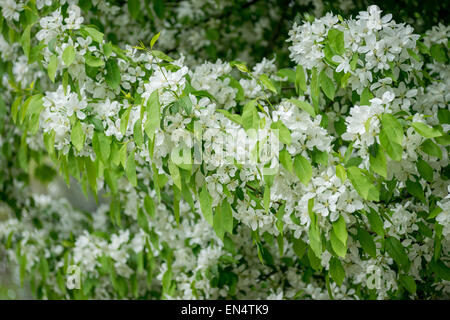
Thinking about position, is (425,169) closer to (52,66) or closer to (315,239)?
(315,239)

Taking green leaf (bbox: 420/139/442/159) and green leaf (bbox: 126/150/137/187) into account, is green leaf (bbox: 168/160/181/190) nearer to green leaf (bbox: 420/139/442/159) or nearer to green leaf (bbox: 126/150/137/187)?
green leaf (bbox: 126/150/137/187)

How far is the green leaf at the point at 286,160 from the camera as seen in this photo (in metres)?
1.51

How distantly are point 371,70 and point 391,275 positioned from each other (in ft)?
2.62

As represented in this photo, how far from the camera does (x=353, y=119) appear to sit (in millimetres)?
1562

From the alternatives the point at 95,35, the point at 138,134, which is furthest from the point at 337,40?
the point at 95,35

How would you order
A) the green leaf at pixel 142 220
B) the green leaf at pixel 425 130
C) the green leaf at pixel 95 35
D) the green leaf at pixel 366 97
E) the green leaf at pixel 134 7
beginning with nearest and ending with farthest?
the green leaf at pixel 425 130 → the green leaf at pixel 366 97 → the green leaf at pixel 95 35 → the green leaf at pixel 134 7 → the green leaf at pixel 142 220

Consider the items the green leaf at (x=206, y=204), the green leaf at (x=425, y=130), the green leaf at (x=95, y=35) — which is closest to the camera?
the green leaf at (x=425, y=130)

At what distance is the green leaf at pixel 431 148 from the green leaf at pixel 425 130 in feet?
0.19

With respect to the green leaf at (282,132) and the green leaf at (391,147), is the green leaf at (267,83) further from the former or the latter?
the green leaf at (391,147)

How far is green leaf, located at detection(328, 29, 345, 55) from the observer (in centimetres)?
175

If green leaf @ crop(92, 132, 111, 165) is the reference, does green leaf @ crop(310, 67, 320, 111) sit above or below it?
above

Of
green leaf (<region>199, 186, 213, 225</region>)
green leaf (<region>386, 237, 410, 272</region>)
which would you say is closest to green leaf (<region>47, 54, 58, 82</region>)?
green leaf (<region>199, 186, 213, 225</region>)

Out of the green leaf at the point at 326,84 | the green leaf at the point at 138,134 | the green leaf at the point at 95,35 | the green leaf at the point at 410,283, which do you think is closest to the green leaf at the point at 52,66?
the green leaf at the point at 95,35

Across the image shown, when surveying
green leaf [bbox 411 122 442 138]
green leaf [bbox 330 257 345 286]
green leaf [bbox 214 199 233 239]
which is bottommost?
green leaf [bbox 330 257 345 286]
